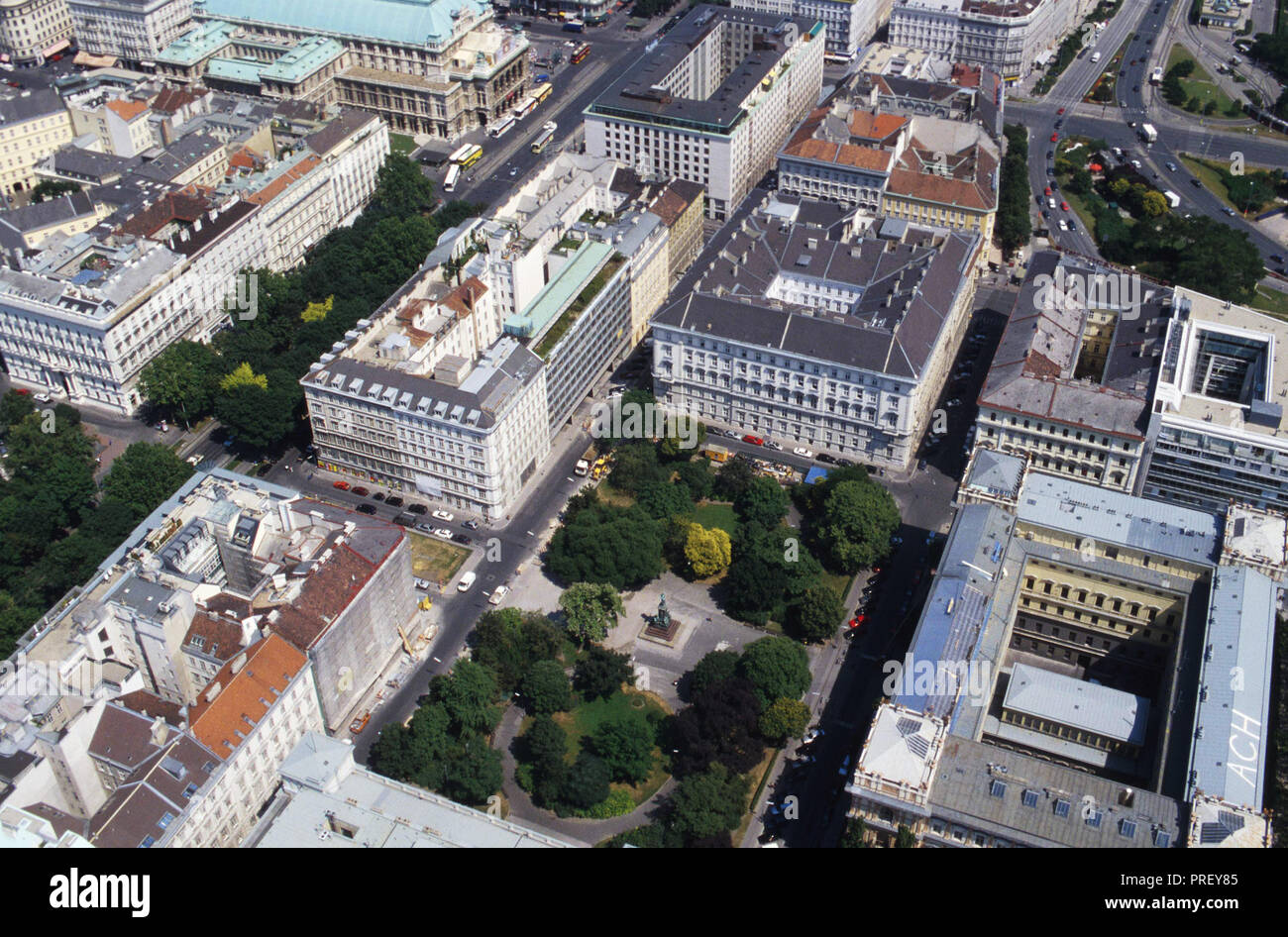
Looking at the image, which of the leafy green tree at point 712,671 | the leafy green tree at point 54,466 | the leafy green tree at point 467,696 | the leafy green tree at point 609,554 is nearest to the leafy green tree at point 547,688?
the leafy green tree at point 467,696

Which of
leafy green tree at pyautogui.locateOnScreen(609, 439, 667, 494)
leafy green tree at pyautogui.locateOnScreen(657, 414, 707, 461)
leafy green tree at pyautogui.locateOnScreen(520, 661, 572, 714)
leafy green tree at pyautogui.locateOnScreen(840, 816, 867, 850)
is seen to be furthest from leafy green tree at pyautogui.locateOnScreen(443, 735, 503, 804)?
leafy green tree at pyautogui.locateOnScreen(657, 414, 707, 461)

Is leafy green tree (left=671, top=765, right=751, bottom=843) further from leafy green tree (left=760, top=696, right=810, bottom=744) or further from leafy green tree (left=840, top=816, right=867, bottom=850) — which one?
leafy green tree (left=840, top=816, right=867, bottom=850)

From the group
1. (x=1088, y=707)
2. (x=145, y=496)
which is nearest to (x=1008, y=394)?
(x=1088, y=707)

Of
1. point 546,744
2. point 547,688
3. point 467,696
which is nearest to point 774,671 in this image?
point 547,688

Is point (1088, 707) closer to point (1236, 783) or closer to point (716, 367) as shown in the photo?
point (1236, 783)

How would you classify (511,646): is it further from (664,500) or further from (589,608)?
(664,500)
